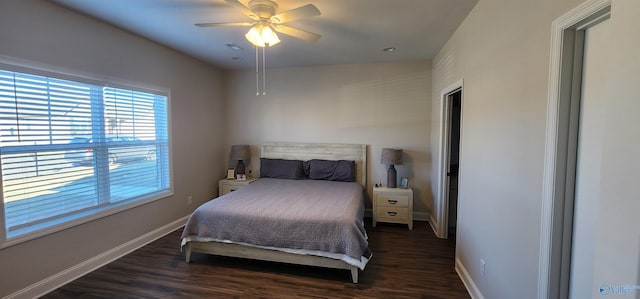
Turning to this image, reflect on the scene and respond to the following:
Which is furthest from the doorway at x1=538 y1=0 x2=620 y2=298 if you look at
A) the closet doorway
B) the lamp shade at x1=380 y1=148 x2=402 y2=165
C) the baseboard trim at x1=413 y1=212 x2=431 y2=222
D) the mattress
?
the baseboard trim at x1=413 y1=212 x2=431 y2=222

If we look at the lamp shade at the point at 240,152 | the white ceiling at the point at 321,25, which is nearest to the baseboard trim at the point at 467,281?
the white ceiling at the point at 321,25

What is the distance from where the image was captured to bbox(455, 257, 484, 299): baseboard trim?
7.06 feet

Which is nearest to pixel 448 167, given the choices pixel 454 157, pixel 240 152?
pixel 454 157

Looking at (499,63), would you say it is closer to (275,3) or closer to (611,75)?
(611,75)

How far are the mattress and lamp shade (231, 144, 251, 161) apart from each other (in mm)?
1510

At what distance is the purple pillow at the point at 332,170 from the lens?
4121mm

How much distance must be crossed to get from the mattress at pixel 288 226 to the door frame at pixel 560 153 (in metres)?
1.36

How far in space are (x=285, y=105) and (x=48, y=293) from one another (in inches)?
138

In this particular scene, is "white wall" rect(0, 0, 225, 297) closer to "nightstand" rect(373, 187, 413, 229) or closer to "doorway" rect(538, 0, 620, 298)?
"nightstand" rect(373, 187, 413, 229)

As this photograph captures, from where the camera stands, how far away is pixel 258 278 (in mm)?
2502

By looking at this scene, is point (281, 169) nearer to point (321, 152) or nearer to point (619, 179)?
point (321, 152)

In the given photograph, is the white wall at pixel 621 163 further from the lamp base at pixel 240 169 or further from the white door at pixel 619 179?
the lamp base at pixel 240 169

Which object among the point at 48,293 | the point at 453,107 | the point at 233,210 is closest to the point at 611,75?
the point at 233,210

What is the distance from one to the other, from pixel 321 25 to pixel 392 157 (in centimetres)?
209
